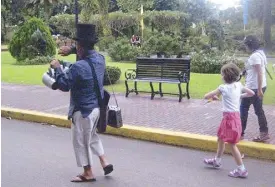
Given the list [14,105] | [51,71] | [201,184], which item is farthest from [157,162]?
[14,105]

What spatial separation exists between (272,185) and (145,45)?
56.4ft

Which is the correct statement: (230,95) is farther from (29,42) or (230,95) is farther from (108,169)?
(29,42)

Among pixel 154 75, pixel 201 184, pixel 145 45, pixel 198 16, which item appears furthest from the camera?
pixel 198 16

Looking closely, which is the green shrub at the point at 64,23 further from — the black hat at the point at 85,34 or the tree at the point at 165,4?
the black hat at the point at 85,34

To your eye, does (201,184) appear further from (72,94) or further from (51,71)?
(51,71)

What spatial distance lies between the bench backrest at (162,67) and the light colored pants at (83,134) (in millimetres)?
5699

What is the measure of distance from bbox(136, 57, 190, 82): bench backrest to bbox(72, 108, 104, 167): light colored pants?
5699mm

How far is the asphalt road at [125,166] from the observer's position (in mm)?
5219

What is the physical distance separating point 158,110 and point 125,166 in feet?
11.5

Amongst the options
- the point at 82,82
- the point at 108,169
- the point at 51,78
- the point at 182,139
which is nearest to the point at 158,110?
the point at 182,139

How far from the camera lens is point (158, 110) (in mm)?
9266

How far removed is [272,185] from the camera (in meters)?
5.12

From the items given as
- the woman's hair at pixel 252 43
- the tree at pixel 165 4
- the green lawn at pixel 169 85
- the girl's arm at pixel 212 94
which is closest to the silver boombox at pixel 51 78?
the girl's arm at pixel 212 94

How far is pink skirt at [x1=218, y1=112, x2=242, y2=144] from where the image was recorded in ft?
17.5
